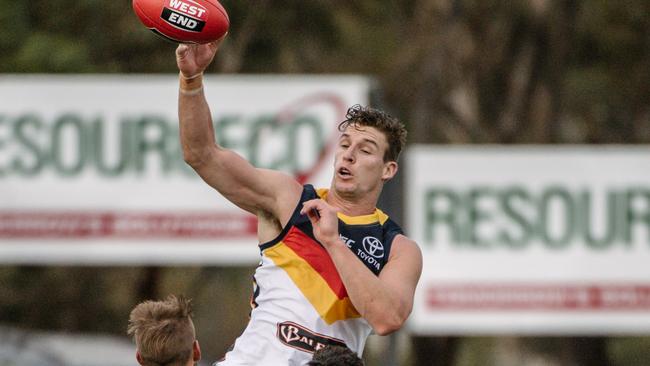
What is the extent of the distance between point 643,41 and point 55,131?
468 inches

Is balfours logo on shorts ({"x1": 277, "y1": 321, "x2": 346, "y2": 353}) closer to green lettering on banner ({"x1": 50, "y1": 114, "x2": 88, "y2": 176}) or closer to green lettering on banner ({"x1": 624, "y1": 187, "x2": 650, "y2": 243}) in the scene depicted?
green lettering on banner ({"x1": 50, "y1": 114, "x2": 88, "y2": 176})

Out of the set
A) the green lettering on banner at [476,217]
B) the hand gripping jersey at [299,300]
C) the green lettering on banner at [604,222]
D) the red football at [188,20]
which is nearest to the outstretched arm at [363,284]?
the hand gripping jersey at [299,300]

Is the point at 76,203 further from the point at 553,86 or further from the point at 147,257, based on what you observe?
the point at 553,86

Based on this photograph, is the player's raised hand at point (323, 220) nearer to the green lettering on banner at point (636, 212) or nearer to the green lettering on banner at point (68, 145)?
the green lettering on banner at point (68, 145)

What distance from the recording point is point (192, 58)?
608cm

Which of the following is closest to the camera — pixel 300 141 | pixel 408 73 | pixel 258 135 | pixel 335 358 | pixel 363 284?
pixel 335 358

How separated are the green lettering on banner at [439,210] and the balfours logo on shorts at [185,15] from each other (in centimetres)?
899

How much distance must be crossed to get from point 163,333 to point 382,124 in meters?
1.45

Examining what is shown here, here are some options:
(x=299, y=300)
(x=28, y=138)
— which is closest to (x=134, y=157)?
(x=28, y=138)

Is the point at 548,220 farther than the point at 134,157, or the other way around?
the point at 548,220

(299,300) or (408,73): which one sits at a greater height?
(408,73)

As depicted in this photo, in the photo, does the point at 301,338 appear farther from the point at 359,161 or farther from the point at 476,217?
the point at 476,217

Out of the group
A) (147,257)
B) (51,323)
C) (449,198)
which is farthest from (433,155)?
(51,323)

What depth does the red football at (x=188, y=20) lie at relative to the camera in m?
6.09
